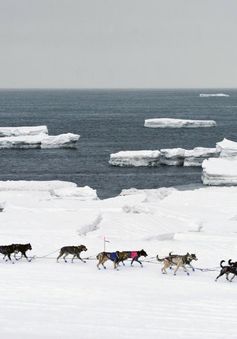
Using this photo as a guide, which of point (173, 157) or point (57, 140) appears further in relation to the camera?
point (57, 140)

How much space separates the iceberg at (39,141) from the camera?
83875 millimetres

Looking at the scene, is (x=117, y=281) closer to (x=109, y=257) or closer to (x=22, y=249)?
(x=109, y=257)

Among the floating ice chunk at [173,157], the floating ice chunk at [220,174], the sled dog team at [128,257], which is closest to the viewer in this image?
the sled dog team at [128,257]

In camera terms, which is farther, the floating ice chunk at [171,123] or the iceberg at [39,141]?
the floating ice chunk at [171,123]

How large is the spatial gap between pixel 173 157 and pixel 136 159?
4.38 meters

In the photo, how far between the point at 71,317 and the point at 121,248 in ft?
24.4

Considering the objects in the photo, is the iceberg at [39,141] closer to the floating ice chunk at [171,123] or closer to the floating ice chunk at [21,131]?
the floating ice chunk at [21,131]

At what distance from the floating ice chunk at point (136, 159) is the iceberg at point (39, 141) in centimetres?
1814

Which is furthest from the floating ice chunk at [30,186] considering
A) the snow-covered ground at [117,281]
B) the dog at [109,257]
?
the dog at [109,257]

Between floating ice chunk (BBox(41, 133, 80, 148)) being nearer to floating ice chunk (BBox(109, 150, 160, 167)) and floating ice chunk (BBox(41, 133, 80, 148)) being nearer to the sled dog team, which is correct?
floating ice chunk (BBox(109, 150, 160, 167))

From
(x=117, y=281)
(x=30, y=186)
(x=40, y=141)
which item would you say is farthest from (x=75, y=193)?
(x=40, y=141)

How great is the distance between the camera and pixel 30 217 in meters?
26.1

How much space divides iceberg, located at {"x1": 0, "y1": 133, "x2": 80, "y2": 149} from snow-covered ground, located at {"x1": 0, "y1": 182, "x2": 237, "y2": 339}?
182ft

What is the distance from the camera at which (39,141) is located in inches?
3327
